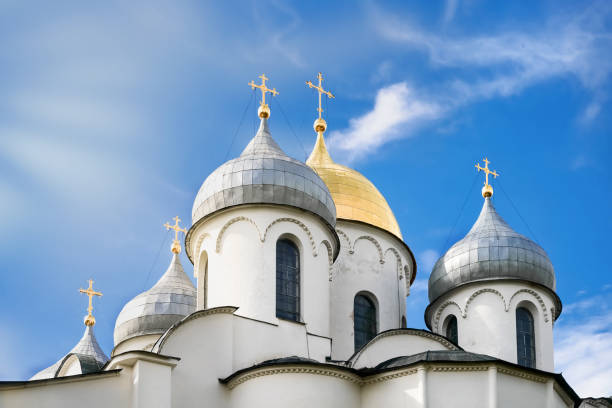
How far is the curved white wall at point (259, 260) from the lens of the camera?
22.0 metres

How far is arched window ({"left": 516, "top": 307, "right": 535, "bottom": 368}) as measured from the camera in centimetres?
2427

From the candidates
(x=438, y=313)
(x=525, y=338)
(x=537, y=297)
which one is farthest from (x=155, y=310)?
(x=537, y=297)

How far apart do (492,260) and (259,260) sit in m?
5.27

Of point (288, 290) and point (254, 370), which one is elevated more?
point (288, 290)

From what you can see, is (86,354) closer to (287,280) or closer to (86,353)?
(86,353)

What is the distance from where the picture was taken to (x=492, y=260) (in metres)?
24.7

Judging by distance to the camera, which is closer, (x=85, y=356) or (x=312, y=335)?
(x=312, y=335)

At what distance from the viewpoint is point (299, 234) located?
893 inches

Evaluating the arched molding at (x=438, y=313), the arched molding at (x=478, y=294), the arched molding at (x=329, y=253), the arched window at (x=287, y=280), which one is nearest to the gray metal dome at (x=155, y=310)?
the arched molding at (x=329, y=253)

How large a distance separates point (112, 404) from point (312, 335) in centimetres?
446

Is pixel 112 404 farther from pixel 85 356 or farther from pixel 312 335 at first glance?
pixel 85 356

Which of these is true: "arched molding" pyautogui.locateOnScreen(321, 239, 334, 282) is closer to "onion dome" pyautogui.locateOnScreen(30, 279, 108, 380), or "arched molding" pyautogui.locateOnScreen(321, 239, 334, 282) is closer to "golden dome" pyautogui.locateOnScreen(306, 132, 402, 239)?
"golden dome" pyautogui.locateOnScreen(306, 132, 402, 239)

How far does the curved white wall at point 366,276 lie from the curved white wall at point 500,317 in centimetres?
139

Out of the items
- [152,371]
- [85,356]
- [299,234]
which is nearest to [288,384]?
[152,371]
